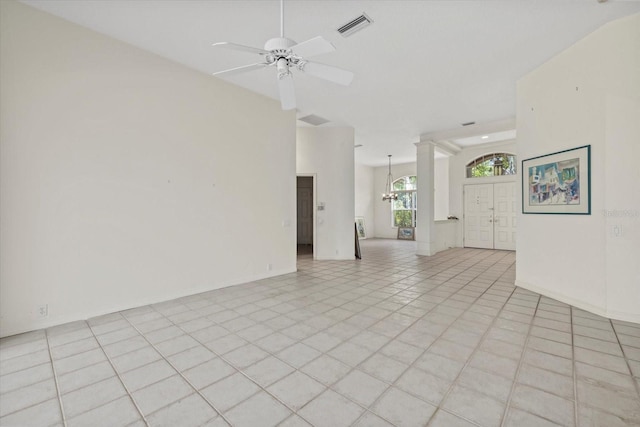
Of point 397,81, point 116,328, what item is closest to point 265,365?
point 116,328

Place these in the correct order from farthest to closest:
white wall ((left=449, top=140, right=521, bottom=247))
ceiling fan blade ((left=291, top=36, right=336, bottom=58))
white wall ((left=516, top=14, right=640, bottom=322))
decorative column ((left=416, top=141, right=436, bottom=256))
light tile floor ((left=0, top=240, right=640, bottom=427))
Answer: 1. white wall ((left=449, top=140, right=521, bottom=247))
2. decorative column ((left=416, top=141, right=436, bottom=256))
3. white wall ((left=516, top=14, right=640, bottom=322))
4. ceiling fan blade ((left=291, top=36, right=336, bottom=58))
5. light tile floor ((left=0, top=240, right=640, bottom=427))

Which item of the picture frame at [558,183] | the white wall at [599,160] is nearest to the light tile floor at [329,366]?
the white wall at [599,160]

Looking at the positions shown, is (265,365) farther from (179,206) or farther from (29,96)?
(29,96)

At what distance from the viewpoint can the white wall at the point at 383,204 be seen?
11695 millimetres

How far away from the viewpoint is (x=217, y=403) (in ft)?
5.61

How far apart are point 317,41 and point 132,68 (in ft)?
8.77

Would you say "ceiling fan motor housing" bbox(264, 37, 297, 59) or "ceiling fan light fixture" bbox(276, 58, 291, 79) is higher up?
"ceiling fan motor housing" bbox(264, 37, 297, 59)

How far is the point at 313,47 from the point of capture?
2.08 metres

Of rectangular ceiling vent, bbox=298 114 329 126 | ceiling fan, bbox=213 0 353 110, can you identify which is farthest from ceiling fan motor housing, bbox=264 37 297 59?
rectangular ceiling vent, bbox=298 114 329 126

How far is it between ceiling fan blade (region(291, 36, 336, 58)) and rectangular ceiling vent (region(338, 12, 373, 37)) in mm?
1135

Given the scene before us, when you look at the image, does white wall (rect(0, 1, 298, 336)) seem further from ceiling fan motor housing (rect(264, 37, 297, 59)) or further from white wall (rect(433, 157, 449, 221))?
white wall (rect(433, 157, 449, 221))

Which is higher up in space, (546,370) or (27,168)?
(27,168)

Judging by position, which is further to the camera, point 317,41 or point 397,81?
point 397,81

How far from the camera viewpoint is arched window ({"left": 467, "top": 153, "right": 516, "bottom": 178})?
8.26 meters
